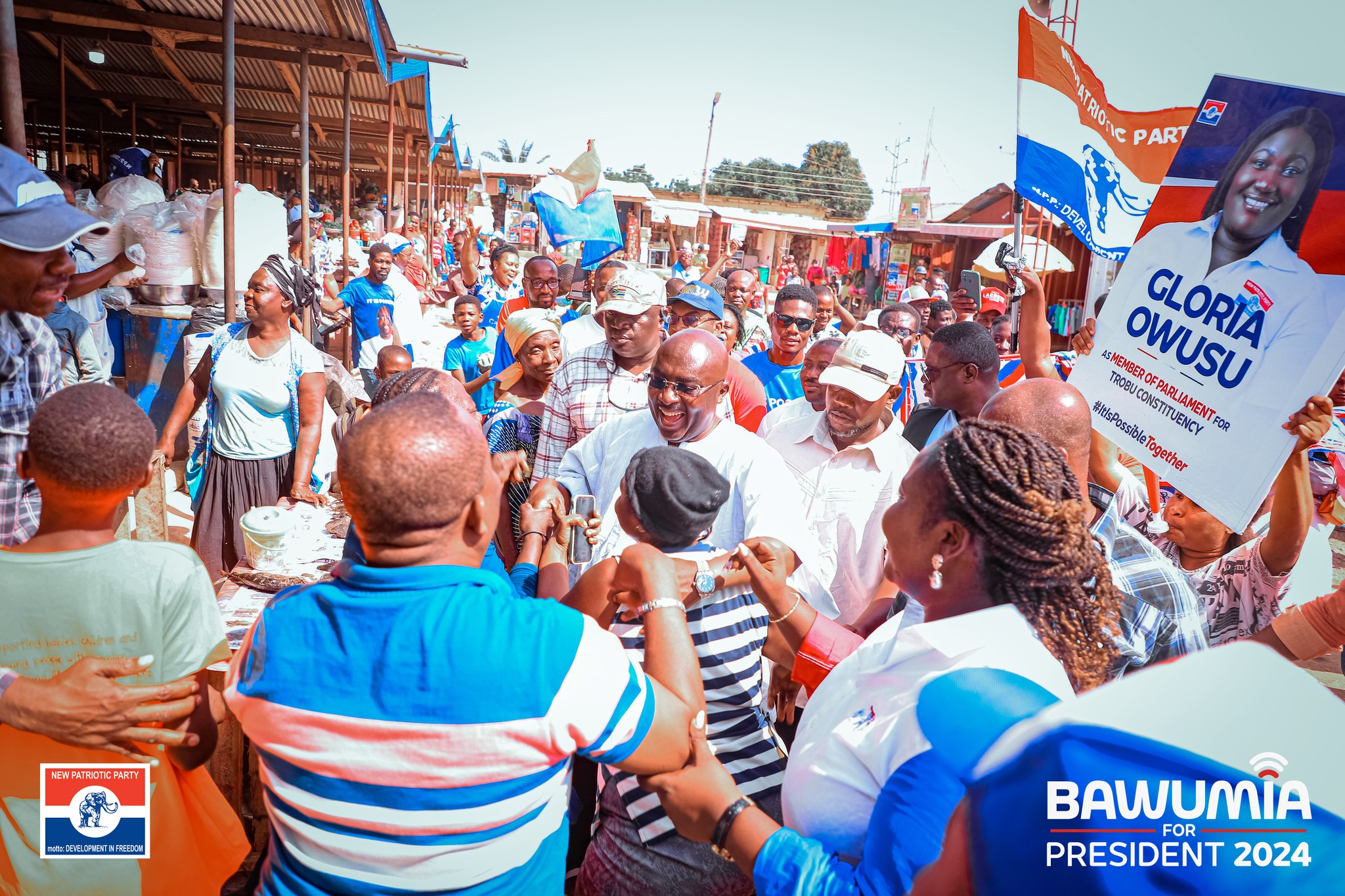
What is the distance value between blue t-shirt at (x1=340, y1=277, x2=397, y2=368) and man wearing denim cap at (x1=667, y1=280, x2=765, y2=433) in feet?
11.3

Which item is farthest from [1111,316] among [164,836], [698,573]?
[164,836]

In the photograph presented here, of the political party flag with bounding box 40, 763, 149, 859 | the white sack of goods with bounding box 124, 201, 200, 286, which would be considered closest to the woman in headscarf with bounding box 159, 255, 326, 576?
the political party flag with bounding box 40, 763, 149, 859

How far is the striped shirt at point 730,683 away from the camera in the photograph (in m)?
1.97

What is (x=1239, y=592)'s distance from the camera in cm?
270

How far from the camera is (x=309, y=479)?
13.4ft

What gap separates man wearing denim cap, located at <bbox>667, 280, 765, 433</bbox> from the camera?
4.27 m

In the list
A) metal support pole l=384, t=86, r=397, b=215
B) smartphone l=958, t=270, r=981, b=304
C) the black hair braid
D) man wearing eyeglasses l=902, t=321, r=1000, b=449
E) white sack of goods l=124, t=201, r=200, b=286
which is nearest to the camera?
the black hair braid

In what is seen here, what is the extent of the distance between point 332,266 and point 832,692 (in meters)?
12.2

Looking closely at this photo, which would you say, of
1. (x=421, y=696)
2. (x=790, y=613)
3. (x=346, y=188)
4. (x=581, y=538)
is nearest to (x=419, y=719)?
(x=421, y=696)

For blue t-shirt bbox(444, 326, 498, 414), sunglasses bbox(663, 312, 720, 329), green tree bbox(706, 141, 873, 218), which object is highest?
green tree bbox(706, 141, 873, 218)

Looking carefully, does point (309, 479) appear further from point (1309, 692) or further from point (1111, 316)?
point (1309, 692)

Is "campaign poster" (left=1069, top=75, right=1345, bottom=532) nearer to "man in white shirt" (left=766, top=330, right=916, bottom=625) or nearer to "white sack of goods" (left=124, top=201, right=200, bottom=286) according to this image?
"man in white shirt" (left=766, top=330, right=916, bottom=625)

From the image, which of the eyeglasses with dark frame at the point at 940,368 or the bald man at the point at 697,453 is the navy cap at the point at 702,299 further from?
the bald man at the point at 697,453

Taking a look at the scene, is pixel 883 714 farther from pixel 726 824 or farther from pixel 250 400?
pixel 250 400
